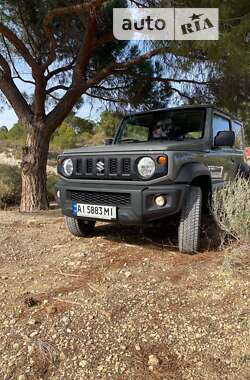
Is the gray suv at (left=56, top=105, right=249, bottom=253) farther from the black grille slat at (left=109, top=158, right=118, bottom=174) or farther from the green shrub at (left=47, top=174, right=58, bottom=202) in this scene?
the green shrub at (left=47, top=174, right=58, bottom=202)

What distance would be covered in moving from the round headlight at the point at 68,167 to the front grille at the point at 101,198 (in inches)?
9.4

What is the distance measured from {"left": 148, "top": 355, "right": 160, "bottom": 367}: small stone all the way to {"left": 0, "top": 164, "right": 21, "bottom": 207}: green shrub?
738 cm

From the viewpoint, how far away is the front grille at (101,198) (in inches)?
147

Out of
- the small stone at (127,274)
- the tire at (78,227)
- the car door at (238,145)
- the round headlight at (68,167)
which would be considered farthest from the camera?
the car door at (238,145)

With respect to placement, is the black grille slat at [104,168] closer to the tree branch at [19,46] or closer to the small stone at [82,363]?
the small stone at [82,363]

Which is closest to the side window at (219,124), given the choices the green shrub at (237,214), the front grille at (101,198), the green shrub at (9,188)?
the green shrub at (237,214)

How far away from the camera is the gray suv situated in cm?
357

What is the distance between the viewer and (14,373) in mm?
2158

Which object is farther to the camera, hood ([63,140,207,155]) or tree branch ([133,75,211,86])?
tree branch ([133,75,211,86])

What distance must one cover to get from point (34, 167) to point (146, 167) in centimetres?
442

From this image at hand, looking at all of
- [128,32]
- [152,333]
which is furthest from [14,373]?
[128,32]

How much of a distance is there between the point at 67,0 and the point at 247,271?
16.2 ft

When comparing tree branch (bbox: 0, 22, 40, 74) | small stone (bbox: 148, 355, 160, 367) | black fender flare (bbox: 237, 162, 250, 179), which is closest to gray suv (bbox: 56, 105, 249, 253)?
black fender flare (bbox: 237, 162, 250, 179)

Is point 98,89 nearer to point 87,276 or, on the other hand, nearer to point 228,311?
point 87,276
